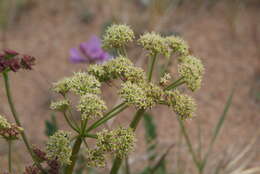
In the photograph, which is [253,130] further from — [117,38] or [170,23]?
[117,38]

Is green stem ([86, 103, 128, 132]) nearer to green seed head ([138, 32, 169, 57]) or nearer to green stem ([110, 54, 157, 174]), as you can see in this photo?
green stem ([110, 54, 157, 174])

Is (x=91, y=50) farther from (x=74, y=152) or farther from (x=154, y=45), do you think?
(x=74, y=152)

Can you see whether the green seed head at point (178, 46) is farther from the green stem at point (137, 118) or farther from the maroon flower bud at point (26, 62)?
the maroon flower bud at point (26, 62)

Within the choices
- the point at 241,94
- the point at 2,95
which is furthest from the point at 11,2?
the point at 241,94

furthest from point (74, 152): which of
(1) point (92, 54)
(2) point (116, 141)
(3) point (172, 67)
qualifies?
(3) point (172, 67)

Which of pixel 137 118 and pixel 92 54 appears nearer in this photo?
pixel 137 118

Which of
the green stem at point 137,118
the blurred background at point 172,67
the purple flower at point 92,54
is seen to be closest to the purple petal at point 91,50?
the purple flower at point 92,54

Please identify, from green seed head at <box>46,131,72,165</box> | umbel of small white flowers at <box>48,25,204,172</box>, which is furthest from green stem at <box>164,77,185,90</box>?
green seed head at <box>46,131,72,165</box>

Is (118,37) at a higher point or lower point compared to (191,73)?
higher
